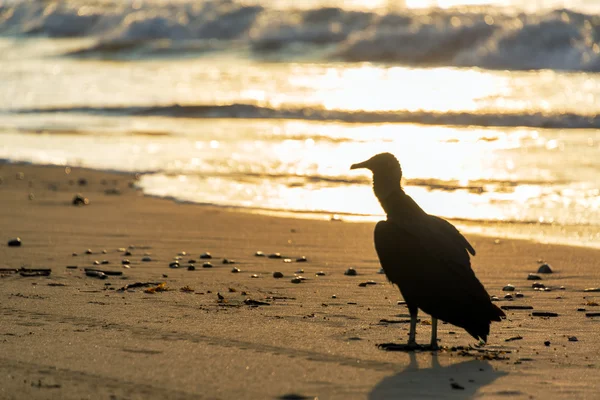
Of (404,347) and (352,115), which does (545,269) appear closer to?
(404,347)

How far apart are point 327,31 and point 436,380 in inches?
1267

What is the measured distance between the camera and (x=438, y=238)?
548 centimetres

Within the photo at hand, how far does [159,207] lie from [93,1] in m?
36.5

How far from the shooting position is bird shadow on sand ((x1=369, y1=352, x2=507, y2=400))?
456cm

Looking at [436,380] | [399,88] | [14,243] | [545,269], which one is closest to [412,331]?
[436,380]

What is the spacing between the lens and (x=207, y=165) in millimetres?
14430

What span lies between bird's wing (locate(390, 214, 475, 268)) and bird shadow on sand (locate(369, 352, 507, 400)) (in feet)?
1.86

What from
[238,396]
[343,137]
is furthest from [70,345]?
[343,137]

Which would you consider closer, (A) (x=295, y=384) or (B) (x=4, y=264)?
(A) (x=295, y=384)

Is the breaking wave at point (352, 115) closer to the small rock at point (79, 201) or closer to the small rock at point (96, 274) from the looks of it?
the small rock at point (79, 201)

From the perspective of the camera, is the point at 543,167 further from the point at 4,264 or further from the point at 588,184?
the point at 4,264

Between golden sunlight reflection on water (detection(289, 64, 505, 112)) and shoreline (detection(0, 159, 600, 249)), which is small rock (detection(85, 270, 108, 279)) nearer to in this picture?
shoreline (detection(0, 159, 600, 249))

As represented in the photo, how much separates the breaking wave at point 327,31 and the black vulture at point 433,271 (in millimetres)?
24540

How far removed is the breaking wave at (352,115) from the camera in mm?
19844
